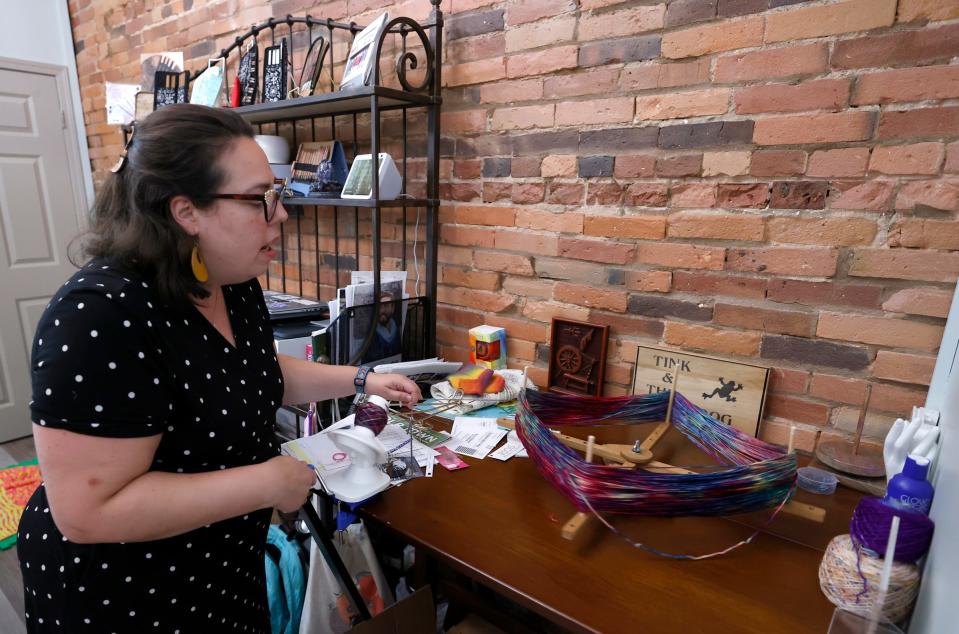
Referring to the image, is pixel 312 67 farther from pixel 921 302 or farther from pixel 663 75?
pixel 921 302

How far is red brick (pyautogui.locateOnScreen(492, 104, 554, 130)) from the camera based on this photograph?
155cm

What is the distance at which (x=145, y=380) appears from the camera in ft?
2.61

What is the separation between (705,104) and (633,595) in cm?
114

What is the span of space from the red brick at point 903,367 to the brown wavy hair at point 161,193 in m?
1.44

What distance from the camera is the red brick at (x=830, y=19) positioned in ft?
3.54

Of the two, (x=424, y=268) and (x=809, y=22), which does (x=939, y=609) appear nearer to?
(x=809, y=22)

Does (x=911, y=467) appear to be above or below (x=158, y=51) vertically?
below

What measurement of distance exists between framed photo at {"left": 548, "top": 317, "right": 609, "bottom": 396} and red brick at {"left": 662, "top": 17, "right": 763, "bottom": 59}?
2.48 ft

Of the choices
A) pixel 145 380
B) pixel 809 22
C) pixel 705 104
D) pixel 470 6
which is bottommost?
pixel 145 380

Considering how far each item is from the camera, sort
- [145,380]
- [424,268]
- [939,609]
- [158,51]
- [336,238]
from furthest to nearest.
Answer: [158,51], [336,238], [424,268], [145,380], [939,609]

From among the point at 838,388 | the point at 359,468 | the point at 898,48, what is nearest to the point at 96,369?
the point at 359,468

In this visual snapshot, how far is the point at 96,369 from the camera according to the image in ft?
2.46

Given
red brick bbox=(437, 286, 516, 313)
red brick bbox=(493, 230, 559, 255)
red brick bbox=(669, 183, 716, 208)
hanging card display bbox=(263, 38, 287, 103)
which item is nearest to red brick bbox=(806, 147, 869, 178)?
red brick bbox=(669, 183, 716, 208)

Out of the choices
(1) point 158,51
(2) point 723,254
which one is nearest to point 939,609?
(2) point 723,254
